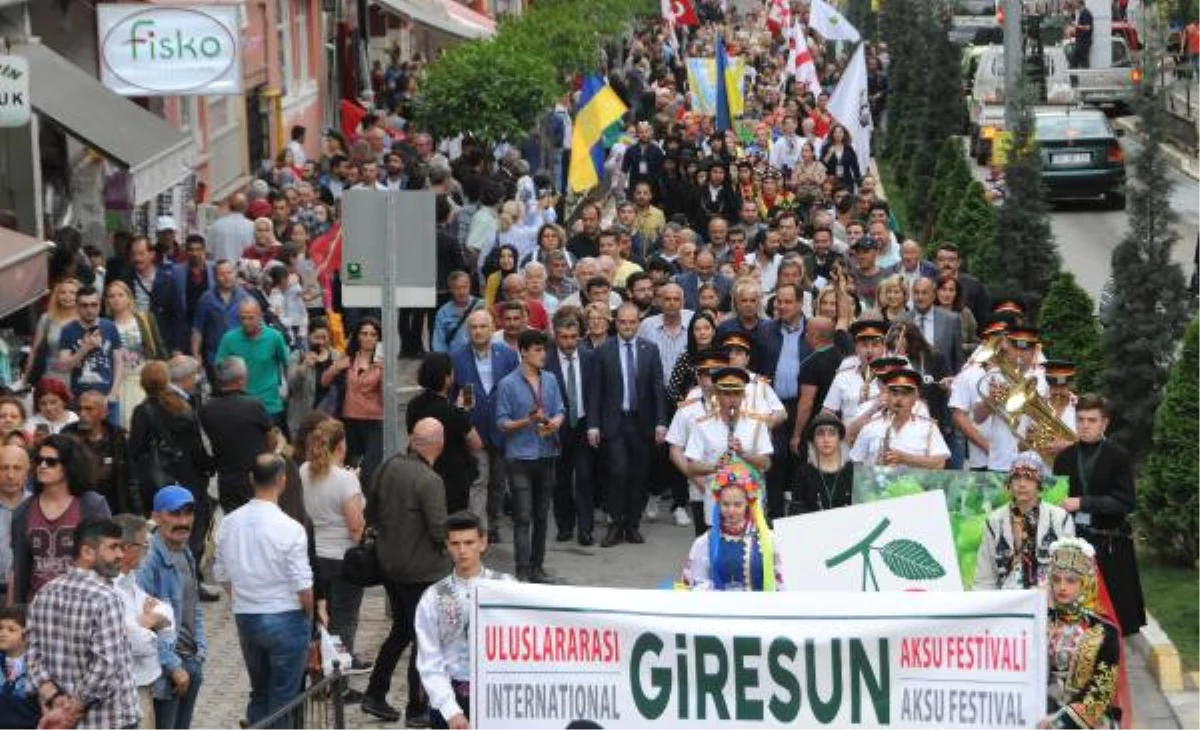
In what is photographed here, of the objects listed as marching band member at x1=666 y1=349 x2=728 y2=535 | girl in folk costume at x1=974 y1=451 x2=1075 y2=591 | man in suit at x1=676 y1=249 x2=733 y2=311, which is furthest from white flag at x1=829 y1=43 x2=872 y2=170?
girl in folk costume at x1=974 y1=451 x2=1075 y2=591

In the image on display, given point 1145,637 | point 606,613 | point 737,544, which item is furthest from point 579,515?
point 606,613

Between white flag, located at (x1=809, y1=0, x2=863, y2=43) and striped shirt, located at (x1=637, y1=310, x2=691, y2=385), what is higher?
white flag, located at (x1=809, y1=0, x2=863, y2=43)

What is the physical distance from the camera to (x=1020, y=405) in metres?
16.3

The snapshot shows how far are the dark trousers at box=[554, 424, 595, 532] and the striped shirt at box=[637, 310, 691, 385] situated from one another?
2.78ft

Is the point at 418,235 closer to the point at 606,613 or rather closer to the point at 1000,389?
the point at 1000,389

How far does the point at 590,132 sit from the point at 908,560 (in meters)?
16.0

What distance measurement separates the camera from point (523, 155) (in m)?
35.5

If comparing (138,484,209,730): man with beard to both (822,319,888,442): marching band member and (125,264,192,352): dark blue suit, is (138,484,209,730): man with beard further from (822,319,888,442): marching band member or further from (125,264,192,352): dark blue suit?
(125,264,192,352): dark blue suit

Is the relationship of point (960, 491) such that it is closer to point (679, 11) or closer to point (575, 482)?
point (575, 482)

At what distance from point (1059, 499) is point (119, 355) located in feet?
22.1

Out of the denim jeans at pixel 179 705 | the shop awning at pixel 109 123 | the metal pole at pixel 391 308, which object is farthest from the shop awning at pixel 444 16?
the denim jeans at pixel 179 705

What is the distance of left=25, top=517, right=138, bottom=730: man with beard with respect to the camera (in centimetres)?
1103

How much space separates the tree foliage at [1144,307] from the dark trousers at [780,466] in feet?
8.20

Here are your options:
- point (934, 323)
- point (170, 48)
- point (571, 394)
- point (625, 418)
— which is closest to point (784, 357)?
point (625, 418)
